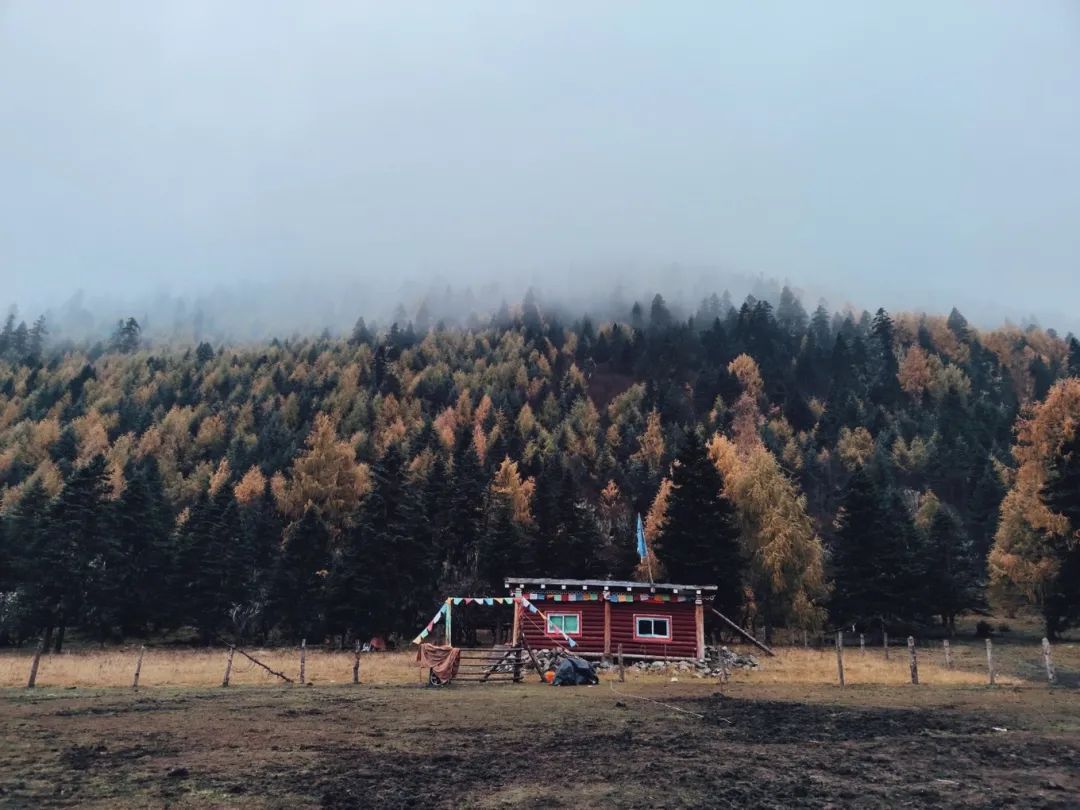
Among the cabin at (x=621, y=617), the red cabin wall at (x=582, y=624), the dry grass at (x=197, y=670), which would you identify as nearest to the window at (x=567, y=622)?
the cabin at (x=621, y=617)

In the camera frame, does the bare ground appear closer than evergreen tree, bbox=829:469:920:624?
Yes

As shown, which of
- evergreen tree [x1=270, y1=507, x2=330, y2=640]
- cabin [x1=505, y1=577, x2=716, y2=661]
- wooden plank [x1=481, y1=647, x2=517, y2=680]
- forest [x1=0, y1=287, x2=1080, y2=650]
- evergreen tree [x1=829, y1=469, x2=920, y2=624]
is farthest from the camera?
evergreen tree [x1=270, y1=507, x2=330, y2=640]

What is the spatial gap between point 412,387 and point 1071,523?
110m

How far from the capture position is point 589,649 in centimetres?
3825

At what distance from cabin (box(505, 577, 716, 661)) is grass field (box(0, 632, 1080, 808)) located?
12.9 m

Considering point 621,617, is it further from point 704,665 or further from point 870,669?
point 870,669

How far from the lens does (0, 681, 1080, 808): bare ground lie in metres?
9.23

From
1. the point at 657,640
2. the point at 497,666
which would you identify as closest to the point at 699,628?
the point at 657,640

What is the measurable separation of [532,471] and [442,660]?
68.9 m

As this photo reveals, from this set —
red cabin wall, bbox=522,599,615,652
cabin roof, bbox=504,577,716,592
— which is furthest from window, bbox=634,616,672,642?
red cabin wall, bbox=522,599,615,652

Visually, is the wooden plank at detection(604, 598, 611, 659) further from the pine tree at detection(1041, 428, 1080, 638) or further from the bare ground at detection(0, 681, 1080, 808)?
the pine tree at detection(1041, 428, 1080, 638)

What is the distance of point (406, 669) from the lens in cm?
3388

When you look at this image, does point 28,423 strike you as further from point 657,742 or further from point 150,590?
point 657,742

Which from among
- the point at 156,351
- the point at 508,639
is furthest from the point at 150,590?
the point at 156,351
